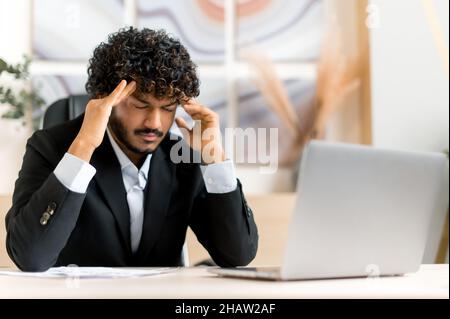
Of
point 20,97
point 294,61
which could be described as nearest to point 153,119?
point 20,97

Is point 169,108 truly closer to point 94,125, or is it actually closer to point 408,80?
point 94,125

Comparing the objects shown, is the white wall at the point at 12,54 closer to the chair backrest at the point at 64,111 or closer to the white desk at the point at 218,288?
the chair backrest at the point at 64,111

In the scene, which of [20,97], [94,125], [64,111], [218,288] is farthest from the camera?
[20,97]

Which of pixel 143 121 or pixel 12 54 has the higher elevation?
pixel 12 54

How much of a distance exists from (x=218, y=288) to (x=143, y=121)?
0.72 meters

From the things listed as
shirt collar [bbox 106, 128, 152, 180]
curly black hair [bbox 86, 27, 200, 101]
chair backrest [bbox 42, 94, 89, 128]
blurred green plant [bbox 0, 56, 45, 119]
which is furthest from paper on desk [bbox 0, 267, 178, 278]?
blurred green plant [bbox 0, 56, 45, 119]

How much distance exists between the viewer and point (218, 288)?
2.91ft

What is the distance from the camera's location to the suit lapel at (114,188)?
1.47 m

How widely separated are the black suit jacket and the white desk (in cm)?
39

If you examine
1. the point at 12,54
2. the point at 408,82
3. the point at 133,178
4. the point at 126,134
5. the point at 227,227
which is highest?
the point at 12,54

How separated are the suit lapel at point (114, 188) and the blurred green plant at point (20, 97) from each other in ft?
4.67

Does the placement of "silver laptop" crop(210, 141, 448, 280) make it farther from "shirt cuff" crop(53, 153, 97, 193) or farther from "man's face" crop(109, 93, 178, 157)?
"man's face" crop(109, 93, 178, 157)

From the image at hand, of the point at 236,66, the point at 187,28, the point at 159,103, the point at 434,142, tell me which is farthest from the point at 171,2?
the point at 159,103
